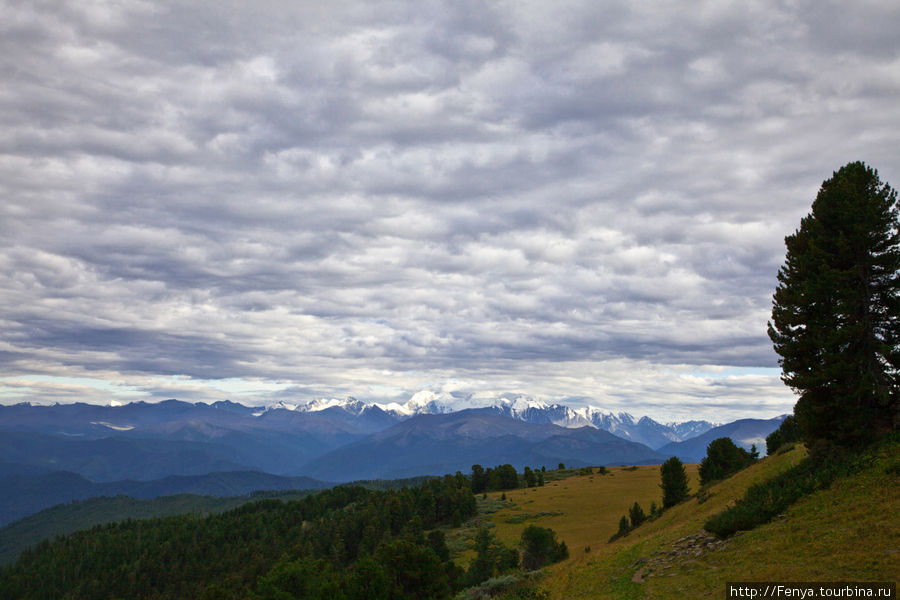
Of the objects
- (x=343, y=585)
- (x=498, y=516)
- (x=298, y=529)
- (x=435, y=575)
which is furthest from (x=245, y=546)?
→ (x=435, y=575)

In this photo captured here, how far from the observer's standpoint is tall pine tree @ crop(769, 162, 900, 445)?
106 ft

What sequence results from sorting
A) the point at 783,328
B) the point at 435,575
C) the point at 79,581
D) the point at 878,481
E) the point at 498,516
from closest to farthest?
the point at 878,481
the point at 783,328
the point at 435,575
the point at 498,516
the point at 79,581

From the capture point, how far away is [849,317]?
3350cm

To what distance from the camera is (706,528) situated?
103ft

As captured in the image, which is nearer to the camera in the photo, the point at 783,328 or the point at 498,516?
the point at 783,328

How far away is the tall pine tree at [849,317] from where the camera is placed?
3231 cm

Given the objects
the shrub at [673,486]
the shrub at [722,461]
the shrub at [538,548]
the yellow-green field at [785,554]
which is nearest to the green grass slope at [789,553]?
the yellow-green field at [785,554]

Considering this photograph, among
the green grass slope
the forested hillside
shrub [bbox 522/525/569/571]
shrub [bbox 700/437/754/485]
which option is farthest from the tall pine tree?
the forested hillside

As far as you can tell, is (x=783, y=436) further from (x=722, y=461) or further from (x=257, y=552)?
(x=257, y=552)

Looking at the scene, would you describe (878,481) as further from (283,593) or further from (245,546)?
(245,546)

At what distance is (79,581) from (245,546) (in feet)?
208

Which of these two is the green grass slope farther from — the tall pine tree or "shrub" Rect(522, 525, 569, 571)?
"shrub" Rect(522, 525, 569, 571)

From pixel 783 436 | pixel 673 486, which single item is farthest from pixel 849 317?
pixel 783 436

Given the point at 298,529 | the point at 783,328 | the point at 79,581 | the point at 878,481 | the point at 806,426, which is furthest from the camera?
the point at 79,581
